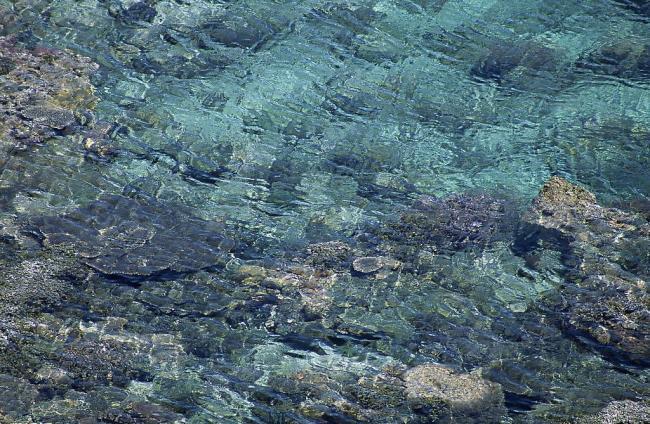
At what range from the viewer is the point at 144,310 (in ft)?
18.7

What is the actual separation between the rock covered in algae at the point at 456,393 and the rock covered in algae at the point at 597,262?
1.02 meters

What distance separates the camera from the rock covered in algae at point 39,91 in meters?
7.15

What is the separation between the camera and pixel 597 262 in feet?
20.7

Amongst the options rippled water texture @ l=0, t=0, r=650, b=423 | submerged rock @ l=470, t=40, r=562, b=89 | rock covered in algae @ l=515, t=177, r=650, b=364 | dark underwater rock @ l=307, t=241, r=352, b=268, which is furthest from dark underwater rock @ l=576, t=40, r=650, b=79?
A: dark underwater rock @ l=307, t=241, r=352, b=268

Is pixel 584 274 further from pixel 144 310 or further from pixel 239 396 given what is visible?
pixel 144 310

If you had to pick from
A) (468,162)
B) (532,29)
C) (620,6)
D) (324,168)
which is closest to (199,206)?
(324,168)

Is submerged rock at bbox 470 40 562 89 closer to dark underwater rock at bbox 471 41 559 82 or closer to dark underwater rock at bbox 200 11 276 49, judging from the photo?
dark underwater rock at bbox 471 41 559 82

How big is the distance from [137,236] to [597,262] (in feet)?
12.6

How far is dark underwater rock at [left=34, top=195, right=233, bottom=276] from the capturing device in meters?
6.03

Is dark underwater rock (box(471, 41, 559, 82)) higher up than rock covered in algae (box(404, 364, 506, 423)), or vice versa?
dark underwater rock (box(471, 41, 559, 82))

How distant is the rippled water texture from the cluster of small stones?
0.02 metres

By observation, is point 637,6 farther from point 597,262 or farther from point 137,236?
point 137,236

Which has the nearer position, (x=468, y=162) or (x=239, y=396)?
(x=239, y=396)

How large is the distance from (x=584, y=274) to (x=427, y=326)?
58.1 inches
